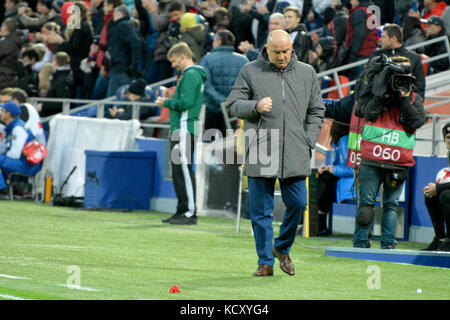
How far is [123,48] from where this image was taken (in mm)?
19547

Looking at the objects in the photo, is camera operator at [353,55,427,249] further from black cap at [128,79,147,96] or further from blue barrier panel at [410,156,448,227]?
black cap at [128,79,147,96]

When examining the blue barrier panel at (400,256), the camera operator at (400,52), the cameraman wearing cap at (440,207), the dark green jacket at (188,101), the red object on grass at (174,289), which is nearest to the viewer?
the red object on grass at (174,289)

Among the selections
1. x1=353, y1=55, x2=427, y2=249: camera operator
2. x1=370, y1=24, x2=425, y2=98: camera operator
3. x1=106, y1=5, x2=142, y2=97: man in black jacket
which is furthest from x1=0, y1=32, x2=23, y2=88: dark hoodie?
x1=353, y1=55, x2=427, y2=249: camera operator

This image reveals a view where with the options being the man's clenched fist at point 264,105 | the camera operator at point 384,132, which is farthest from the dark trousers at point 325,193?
the man's clenched fist at point 264,105

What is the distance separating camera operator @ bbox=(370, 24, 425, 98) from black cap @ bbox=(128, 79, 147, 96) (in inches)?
297

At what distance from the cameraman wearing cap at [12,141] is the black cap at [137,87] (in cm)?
195

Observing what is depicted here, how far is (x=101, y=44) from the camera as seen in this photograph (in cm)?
2089

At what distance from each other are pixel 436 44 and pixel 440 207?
21.2 feet

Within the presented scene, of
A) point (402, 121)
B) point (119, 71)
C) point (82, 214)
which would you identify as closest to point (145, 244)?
point (402, 121)

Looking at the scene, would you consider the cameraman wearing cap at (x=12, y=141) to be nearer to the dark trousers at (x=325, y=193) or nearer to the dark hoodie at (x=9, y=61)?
the dark hoodie at (x=9, y=61)

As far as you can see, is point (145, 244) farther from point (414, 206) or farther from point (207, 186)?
point (207, 186)

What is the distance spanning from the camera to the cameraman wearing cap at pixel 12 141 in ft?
57.8

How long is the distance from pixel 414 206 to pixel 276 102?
5.08 m

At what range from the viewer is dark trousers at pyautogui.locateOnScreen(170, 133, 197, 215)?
14.2 meters
